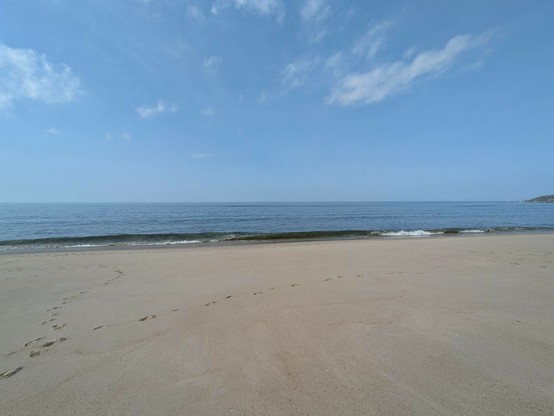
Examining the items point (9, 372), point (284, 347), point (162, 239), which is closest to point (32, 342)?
point (9, 372)

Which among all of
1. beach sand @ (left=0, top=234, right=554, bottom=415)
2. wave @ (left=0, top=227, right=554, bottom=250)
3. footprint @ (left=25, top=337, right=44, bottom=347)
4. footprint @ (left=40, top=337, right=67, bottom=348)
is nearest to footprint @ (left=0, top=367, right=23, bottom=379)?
beach sand @ (left=0, top=234, right=554, bottom=415)

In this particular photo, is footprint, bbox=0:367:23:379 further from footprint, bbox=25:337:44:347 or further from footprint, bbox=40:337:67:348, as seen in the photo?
footprint, bbox=25:337:44:347

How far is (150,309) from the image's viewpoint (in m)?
5.02

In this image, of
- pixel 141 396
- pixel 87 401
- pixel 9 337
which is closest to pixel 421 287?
pixel 141 396

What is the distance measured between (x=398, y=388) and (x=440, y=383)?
0.48 meters

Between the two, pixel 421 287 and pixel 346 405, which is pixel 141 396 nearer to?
pixel 346 405

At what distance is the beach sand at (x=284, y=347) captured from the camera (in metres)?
2.45

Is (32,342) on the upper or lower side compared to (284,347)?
lower

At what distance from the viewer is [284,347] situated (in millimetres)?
3398

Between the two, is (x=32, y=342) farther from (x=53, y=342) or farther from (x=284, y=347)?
(x=284, y=347)

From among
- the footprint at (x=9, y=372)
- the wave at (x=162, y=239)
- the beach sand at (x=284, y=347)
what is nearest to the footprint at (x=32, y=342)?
the beach sand at (x=284, y=347)

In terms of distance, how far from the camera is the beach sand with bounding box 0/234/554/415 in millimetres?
2445

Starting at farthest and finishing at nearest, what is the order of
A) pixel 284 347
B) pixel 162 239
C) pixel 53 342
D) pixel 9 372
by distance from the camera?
pixel 162 239, pixel 53 342, pixel 284 347, pixel 9 372

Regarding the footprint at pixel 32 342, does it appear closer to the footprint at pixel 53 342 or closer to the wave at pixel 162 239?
the footprint at pixel 53 342
